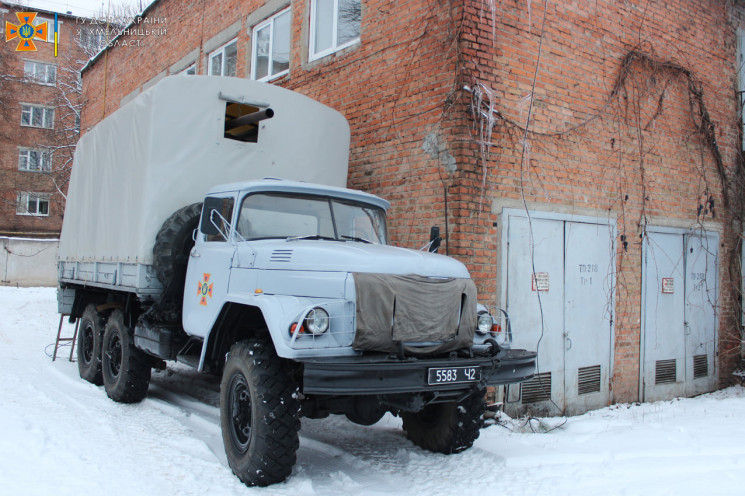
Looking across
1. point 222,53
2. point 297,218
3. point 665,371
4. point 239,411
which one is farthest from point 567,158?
point 222,53

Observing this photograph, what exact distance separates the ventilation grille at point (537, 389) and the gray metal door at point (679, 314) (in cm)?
216

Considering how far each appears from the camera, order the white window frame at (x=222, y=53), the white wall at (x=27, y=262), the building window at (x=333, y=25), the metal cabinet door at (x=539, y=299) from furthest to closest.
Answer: the white wall at (x=27, y=262) < the white window frame at (x=222, y=53) < the building window at (x=333, y=25) < the metal cabinet door at (x=539, y=299)

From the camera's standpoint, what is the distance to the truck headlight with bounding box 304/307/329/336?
445 centimetres

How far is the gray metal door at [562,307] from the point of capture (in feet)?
25.1

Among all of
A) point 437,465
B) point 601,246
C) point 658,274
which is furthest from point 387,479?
point 658,274

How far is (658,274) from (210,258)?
267 inches

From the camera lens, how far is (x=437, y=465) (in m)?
5.34

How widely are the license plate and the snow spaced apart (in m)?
0.84

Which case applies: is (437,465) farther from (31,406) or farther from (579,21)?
(579,21)

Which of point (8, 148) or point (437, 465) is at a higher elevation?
point (8, 148)

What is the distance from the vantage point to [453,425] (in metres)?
5.49

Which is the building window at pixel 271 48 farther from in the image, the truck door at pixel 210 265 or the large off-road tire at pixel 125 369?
the truck door at pixel 210 265

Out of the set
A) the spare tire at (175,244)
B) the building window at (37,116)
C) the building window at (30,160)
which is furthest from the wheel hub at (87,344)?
the building window at (37,116)

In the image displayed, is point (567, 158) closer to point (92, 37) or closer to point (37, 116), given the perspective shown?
point (92, 37)
